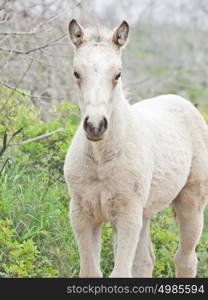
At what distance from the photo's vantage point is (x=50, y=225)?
599 cm

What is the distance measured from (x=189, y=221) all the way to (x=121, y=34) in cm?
199

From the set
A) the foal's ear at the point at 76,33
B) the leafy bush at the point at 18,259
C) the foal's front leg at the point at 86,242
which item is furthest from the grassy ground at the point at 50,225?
the foal's ear at the point at 76,33

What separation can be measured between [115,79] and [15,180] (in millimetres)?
2684

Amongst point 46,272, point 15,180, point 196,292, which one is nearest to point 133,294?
point 196,292

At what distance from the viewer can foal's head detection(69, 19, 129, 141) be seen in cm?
374

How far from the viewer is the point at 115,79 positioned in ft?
13.2

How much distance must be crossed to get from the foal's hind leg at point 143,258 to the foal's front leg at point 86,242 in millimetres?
962

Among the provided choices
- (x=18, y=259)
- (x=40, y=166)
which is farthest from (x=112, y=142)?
(x=40, y=166)

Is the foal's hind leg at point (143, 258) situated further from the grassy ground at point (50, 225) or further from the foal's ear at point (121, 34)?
the foal's ear at point (121, 34)

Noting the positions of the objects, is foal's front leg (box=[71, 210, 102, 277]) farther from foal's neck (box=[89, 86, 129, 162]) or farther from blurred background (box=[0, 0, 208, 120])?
blurred background (box=[0, 0, 208, 120])

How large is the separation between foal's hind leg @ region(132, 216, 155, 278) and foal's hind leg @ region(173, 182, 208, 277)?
28 centimetres

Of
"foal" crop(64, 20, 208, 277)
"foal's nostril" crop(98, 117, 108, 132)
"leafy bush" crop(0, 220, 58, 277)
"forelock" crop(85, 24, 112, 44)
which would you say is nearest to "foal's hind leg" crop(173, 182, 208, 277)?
"foal" crop(64, 20, 208, 277)

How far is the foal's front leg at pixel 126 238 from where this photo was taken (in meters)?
4.28

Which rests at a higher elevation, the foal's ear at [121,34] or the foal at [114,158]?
the foal's ear at [121,34]
